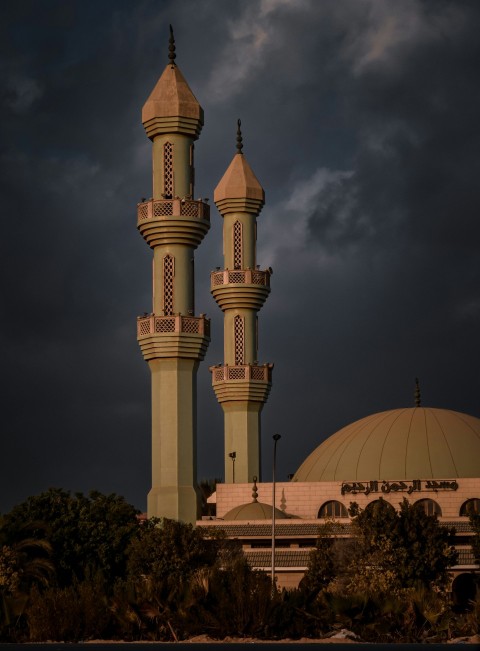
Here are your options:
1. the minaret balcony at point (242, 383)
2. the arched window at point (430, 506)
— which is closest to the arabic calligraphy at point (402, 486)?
the arched window at point (430, 506)

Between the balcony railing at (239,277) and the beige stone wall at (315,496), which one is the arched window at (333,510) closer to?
the beige stone wall at (315,496)

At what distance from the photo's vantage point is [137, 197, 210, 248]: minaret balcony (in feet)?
209

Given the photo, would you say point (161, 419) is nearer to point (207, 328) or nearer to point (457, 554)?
point (207, 328)

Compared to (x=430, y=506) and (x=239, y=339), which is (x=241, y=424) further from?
(x=430, y=506)

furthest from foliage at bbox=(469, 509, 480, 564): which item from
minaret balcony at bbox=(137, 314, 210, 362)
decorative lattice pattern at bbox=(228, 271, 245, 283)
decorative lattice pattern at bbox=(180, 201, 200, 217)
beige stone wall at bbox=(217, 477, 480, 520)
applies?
decorative lattice pattern at bbox=(228, 271, 245, 283)

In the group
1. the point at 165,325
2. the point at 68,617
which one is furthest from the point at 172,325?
the point at 68,617

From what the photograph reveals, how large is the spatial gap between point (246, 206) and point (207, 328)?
12310 millimetres

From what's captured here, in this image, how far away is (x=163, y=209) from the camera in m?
64.1

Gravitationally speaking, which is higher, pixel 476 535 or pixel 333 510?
pixel 333 510

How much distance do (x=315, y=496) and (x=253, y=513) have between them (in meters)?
3.65

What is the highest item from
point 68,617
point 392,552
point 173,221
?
point 173,221

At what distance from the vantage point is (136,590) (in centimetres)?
4475

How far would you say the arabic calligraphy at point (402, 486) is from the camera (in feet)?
224

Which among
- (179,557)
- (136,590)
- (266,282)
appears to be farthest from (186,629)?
(266,282)
